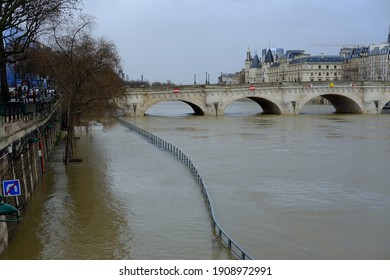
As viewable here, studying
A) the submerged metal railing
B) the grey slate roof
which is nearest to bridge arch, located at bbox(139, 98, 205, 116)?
the submerged metal railing

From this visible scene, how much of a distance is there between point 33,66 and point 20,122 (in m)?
21.4

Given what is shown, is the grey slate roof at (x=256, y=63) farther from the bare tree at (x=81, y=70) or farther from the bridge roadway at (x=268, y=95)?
the bare tree at (x=81, y=70)

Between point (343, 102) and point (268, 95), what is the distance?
13943 mm

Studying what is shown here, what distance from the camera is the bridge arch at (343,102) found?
247 ft

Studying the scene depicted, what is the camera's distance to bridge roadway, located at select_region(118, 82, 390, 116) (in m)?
69.5

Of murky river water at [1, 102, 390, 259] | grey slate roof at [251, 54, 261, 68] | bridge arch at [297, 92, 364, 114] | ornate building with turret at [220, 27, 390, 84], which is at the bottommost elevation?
murky river water at [1, 102, 390, 259]

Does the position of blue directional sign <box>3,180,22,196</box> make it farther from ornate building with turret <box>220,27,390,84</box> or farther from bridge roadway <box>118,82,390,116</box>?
ornate building with turret <box>220,27,390,84</box>

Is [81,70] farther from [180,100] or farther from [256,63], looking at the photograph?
[256,63]

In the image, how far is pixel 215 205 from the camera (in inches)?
781

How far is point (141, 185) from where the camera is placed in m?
23.7

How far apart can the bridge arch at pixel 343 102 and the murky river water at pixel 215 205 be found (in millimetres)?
38872

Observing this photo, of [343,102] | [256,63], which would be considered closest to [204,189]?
[343,102]
